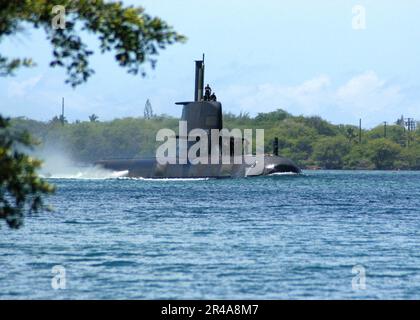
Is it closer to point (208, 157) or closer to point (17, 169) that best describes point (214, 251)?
point (17, 169)

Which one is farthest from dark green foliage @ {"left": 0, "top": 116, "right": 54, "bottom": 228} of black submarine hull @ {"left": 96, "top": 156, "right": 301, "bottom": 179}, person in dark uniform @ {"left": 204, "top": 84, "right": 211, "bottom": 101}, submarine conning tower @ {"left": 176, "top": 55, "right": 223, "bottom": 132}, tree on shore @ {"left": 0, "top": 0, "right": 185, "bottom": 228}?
black submarine hull @ {"left": 96, "top": 156, "right": 301, "bottom": 179}

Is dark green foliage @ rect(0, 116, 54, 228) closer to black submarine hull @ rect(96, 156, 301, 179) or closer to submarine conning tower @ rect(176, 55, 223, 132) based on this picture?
submarine conning tower @ rect(176, 55, 223, 132)

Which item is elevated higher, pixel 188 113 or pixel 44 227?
pixel 188 113

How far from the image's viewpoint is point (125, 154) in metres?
200

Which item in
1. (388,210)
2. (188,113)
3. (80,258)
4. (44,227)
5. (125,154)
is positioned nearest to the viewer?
(80,258)

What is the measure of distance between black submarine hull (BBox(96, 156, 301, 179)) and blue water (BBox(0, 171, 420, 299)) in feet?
93.9

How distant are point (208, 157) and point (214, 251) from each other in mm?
54009

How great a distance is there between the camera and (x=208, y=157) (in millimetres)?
84000

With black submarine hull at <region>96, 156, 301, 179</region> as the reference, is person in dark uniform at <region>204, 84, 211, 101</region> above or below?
above

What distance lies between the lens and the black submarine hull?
82.9 meters
